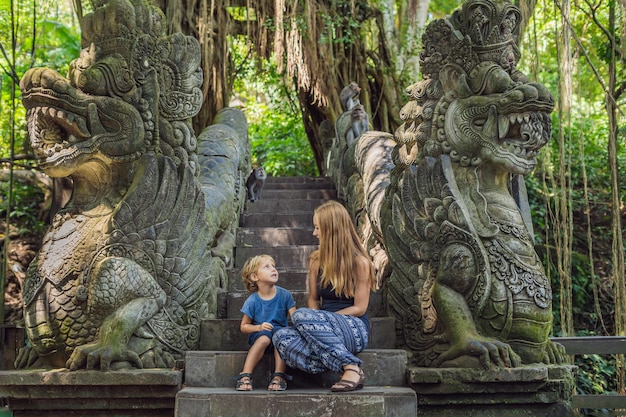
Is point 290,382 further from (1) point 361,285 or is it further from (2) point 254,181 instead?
(2) point 254,181

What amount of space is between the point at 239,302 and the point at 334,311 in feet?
3.82

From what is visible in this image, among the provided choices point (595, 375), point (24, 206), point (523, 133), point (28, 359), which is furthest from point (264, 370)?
point (24, 206)

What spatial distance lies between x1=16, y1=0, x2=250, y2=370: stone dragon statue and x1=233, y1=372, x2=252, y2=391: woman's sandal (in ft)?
1.78

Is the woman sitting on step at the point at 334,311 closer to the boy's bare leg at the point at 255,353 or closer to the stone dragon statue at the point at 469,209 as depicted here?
the boy's bare leg at the point at 255,353

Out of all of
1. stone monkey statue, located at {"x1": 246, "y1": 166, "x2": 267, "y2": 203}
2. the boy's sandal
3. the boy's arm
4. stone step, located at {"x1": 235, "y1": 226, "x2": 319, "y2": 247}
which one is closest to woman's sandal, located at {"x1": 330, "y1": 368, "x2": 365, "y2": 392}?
the boy's sandal

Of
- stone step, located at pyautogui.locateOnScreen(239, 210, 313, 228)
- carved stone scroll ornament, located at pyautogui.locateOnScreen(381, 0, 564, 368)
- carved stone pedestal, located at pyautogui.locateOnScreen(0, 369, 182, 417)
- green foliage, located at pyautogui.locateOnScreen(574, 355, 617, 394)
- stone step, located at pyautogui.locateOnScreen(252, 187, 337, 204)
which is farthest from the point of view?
stone step, located at pyautogui.locateOnScreen(252, 187, 337, 204)

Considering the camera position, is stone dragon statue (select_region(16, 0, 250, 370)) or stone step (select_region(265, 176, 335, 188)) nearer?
stone dragon statue (select_region(16, 0, 250, 370))

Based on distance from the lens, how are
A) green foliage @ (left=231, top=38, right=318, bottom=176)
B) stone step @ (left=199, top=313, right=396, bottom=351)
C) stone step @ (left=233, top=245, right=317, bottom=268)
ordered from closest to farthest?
stone step @ (left=199, top=313, right=396, bottom=351) → stone step @ (left=233, top=245, right=317, bottom=268) → green foliage @ (left=231, top=38, right=318, bottom=176)

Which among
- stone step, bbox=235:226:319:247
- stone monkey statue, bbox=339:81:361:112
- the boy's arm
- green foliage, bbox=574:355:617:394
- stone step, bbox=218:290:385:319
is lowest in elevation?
green foliage, bbox=574:355:617:394

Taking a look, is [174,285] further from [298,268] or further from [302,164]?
[302,164]

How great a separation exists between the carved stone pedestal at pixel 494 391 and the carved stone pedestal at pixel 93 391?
4.42 ft

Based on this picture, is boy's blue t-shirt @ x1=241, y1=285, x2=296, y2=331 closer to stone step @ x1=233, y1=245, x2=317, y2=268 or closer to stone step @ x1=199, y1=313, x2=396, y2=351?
stone step @ x1=199, y1=313, x2=396, y2=351

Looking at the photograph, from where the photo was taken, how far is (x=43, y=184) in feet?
34.0

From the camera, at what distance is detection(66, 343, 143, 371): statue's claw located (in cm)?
399
